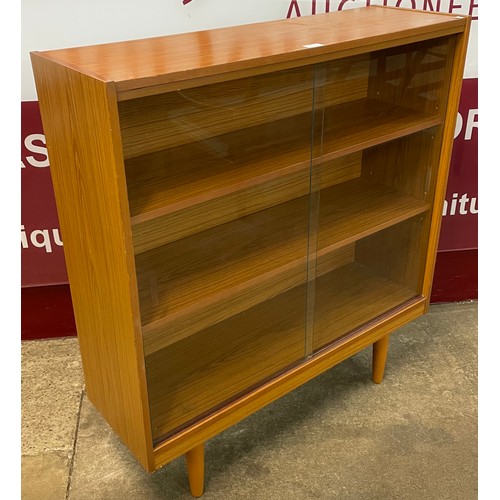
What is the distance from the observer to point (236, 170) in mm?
1587

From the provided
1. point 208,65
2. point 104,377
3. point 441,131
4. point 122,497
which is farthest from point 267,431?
point 208,65

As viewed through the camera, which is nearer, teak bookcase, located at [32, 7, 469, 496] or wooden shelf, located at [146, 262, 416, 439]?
teak bookcase, located at [32, 7, 469, 496]

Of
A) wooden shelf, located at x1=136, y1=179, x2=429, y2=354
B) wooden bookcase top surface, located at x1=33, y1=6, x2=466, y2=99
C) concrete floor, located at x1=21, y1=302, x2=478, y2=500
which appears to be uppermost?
wooden bookcase top surface, located at x1=33, y1=6, x2=466, y2=99

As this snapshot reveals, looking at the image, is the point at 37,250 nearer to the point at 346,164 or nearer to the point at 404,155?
the point at 346,164

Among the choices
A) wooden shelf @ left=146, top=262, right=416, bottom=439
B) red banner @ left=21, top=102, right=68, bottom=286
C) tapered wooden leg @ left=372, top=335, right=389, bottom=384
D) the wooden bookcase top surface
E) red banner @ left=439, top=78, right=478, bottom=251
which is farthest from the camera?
red banner @ left=439, top=78, right=478, bottom=251

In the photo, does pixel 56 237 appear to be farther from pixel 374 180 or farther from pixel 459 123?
pixel 459 123

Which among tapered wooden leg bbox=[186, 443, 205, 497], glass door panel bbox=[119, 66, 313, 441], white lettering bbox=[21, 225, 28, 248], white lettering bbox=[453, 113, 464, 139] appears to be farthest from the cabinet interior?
white lettering bbox=[21, 225, 28, 248]

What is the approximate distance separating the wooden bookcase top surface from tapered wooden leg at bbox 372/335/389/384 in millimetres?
1108

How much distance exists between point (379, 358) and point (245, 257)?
2.70ft

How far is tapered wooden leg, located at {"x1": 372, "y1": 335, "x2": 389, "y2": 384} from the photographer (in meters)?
2.25

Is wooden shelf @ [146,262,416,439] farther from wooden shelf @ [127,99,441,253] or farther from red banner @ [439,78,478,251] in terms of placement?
red banner @ [439,78,478,251]

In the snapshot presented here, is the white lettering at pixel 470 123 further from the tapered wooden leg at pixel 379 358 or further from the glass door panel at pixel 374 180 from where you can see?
the tapered wooden leg at pixel 379 358

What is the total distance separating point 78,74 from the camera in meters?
1.25

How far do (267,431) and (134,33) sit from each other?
1460 millimetres
